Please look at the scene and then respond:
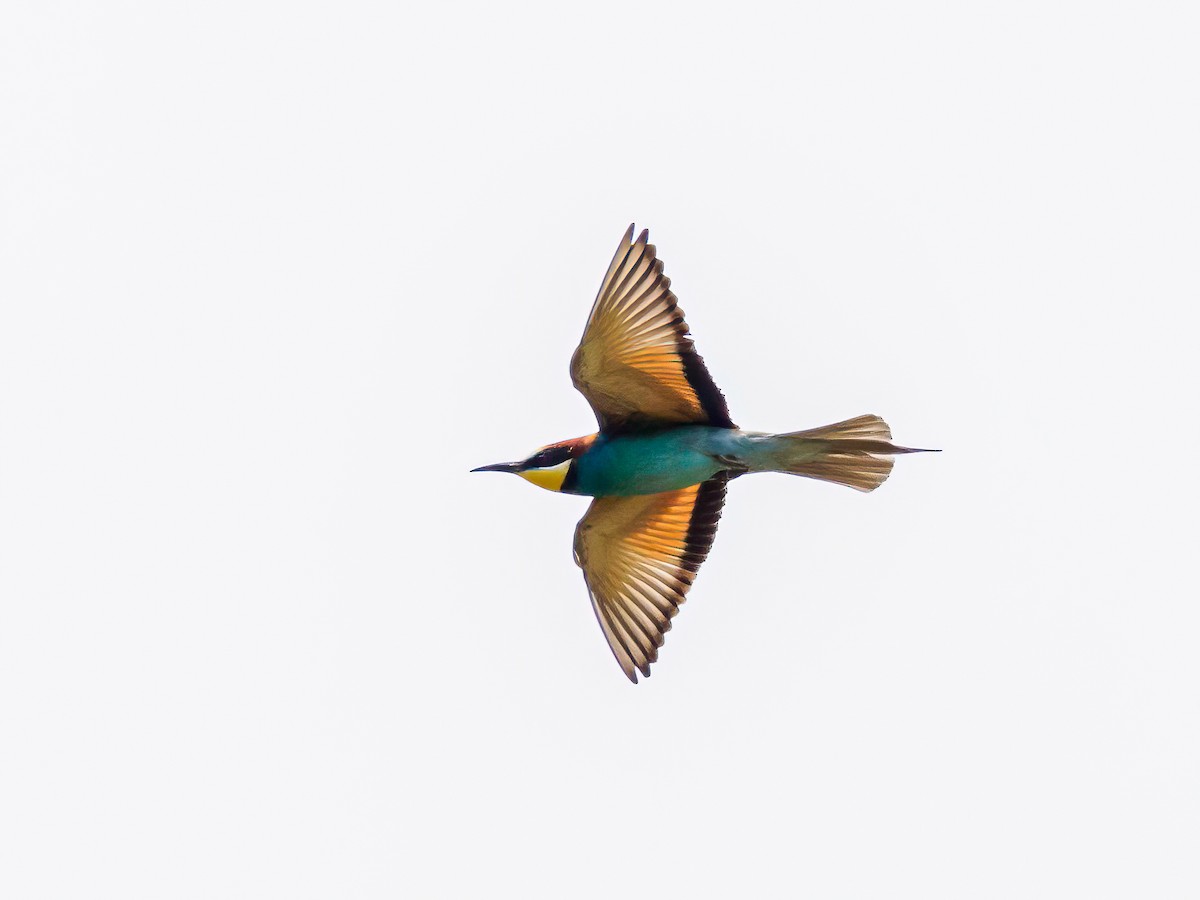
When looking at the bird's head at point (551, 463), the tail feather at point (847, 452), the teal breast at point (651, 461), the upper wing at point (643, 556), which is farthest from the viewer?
the upper wing at point (643, 556)

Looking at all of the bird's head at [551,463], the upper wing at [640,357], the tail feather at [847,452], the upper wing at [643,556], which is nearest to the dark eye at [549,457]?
the bird's head at [551,463]

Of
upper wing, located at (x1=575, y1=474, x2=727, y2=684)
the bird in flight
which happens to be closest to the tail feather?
the bird in flight

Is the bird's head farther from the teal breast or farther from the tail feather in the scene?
the tail feather

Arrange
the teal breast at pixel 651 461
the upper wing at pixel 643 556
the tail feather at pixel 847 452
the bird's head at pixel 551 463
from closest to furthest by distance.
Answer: the tail feather at pixel 847 452 → the teal breast at pixel 651 461 → the bird's head at pixel 551 463 → the upper wing at pixel 643 556

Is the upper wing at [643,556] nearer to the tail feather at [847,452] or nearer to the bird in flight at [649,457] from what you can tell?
the bird in flight at [649,457]

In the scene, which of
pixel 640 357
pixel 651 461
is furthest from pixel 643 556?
pixel 640 357

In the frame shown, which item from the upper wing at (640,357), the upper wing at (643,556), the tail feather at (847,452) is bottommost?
the upper wing at (643,556)
